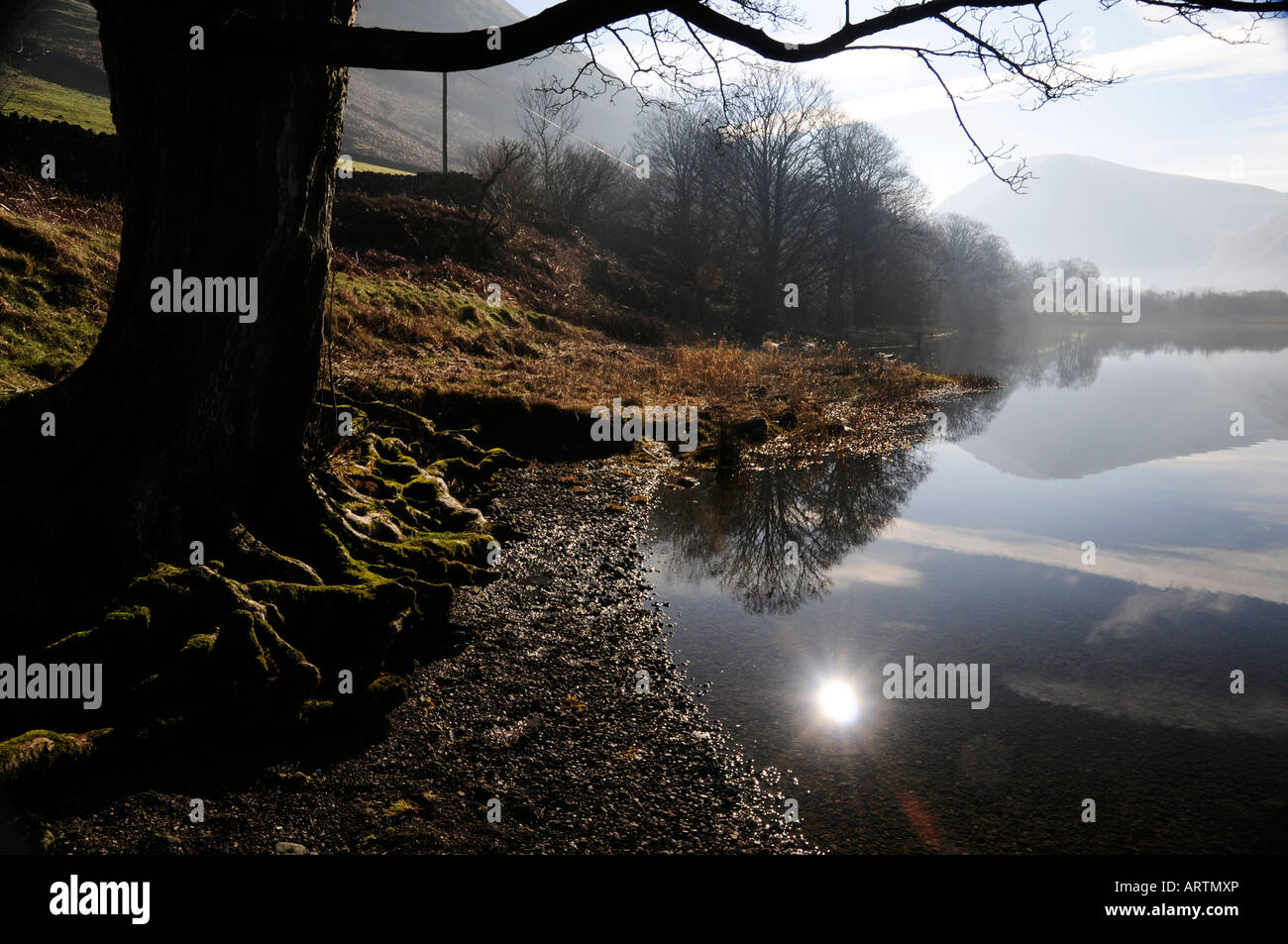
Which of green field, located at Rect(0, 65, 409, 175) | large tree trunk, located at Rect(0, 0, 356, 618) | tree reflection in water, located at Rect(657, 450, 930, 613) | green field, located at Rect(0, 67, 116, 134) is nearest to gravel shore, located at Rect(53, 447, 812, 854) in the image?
large tree trunk, located at Rect(0, 0, 356, 618)

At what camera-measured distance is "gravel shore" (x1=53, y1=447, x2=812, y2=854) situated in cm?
355

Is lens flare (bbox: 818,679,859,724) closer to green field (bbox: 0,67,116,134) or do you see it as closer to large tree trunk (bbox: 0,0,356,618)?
large tree trunk (bbox: 0,0,356,618)

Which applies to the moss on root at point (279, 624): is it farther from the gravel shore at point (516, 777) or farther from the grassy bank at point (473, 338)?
the grassy bank at point (473, 338)

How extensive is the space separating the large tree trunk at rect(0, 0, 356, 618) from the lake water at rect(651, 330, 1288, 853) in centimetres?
379

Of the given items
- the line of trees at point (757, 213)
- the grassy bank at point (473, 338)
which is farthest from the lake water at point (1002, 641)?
the line of trees at point (757, 213)

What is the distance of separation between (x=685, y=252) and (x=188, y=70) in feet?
141

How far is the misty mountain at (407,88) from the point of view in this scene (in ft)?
141

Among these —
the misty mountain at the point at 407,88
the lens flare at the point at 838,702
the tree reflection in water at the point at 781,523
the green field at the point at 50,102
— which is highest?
the misty mountain at the point at 407,88

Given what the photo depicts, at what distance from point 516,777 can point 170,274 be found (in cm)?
353

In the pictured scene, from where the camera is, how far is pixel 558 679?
543 cm

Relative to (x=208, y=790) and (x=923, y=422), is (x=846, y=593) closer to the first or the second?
(x=208, y=790)

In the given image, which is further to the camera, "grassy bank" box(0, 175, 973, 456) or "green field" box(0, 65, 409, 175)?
"green field" box(0, 65, 409, 175)

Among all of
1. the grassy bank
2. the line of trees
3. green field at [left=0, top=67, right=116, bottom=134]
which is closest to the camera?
the grassy bank

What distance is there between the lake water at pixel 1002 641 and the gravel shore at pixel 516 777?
1.28 feet
